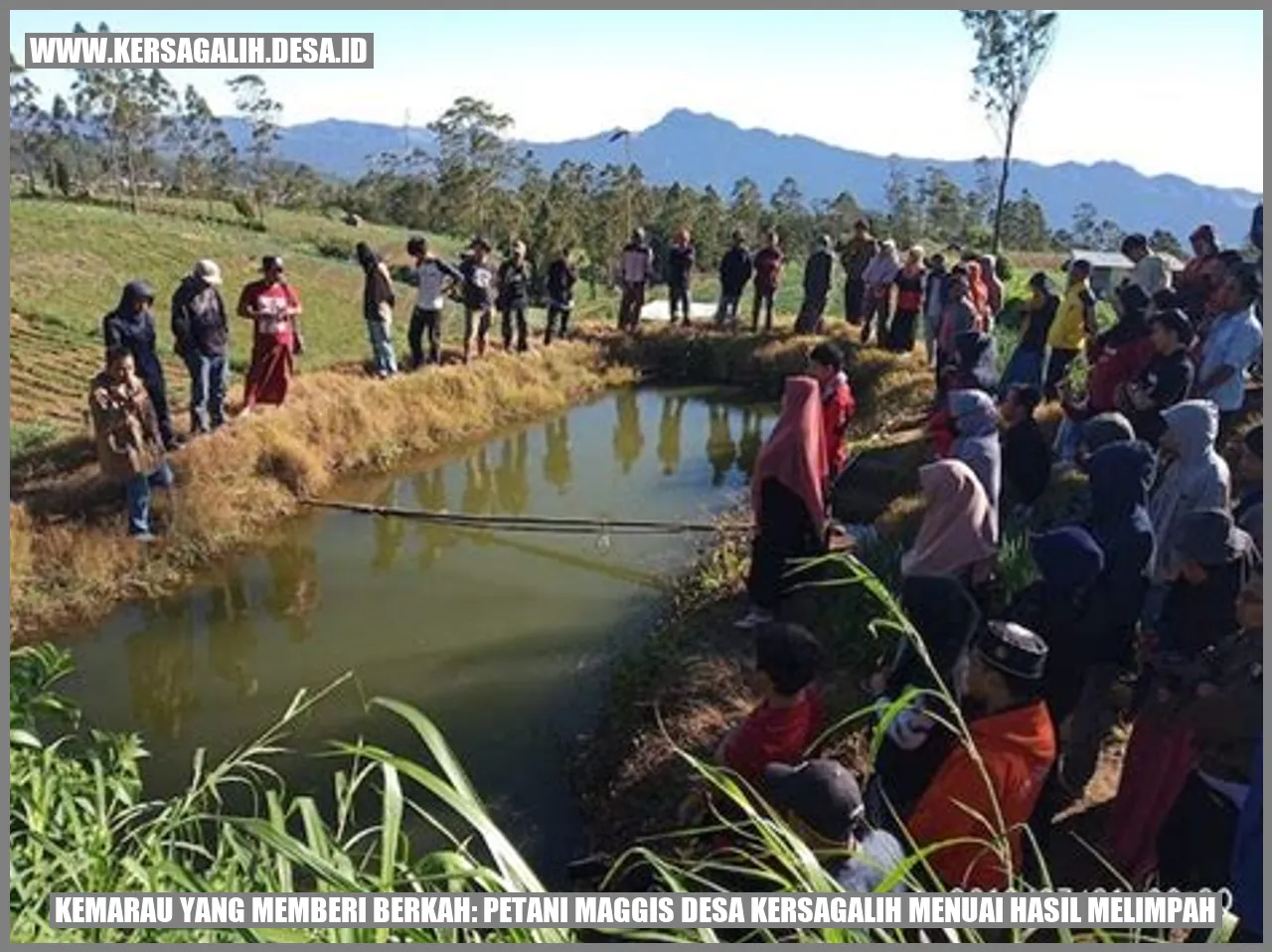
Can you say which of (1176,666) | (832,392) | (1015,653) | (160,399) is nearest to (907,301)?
(832,392)

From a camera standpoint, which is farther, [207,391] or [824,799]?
[207,391]

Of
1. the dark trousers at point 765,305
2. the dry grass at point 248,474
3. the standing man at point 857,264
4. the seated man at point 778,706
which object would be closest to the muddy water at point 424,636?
the dry grass at point 248,474

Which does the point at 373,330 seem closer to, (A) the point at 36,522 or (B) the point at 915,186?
(A) the point at 36,522

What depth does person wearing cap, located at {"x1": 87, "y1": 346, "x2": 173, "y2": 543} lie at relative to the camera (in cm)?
708

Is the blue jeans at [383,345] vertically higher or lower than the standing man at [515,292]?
lower

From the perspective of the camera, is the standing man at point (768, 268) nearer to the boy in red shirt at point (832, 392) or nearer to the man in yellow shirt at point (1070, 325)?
the man in yellow shirt at point (1070, 325)

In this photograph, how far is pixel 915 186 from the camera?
5238 centimetres

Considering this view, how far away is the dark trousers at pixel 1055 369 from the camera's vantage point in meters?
8.19

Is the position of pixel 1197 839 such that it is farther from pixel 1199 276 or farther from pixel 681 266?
pixel 681 266

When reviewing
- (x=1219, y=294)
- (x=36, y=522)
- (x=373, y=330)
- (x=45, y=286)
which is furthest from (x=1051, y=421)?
(x=45, y=286)

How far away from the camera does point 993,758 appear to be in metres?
2.83

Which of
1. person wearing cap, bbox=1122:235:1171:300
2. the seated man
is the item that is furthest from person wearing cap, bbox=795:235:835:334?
the seated man

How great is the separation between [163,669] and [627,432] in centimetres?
643

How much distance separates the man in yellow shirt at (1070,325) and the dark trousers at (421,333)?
19.9 feet
